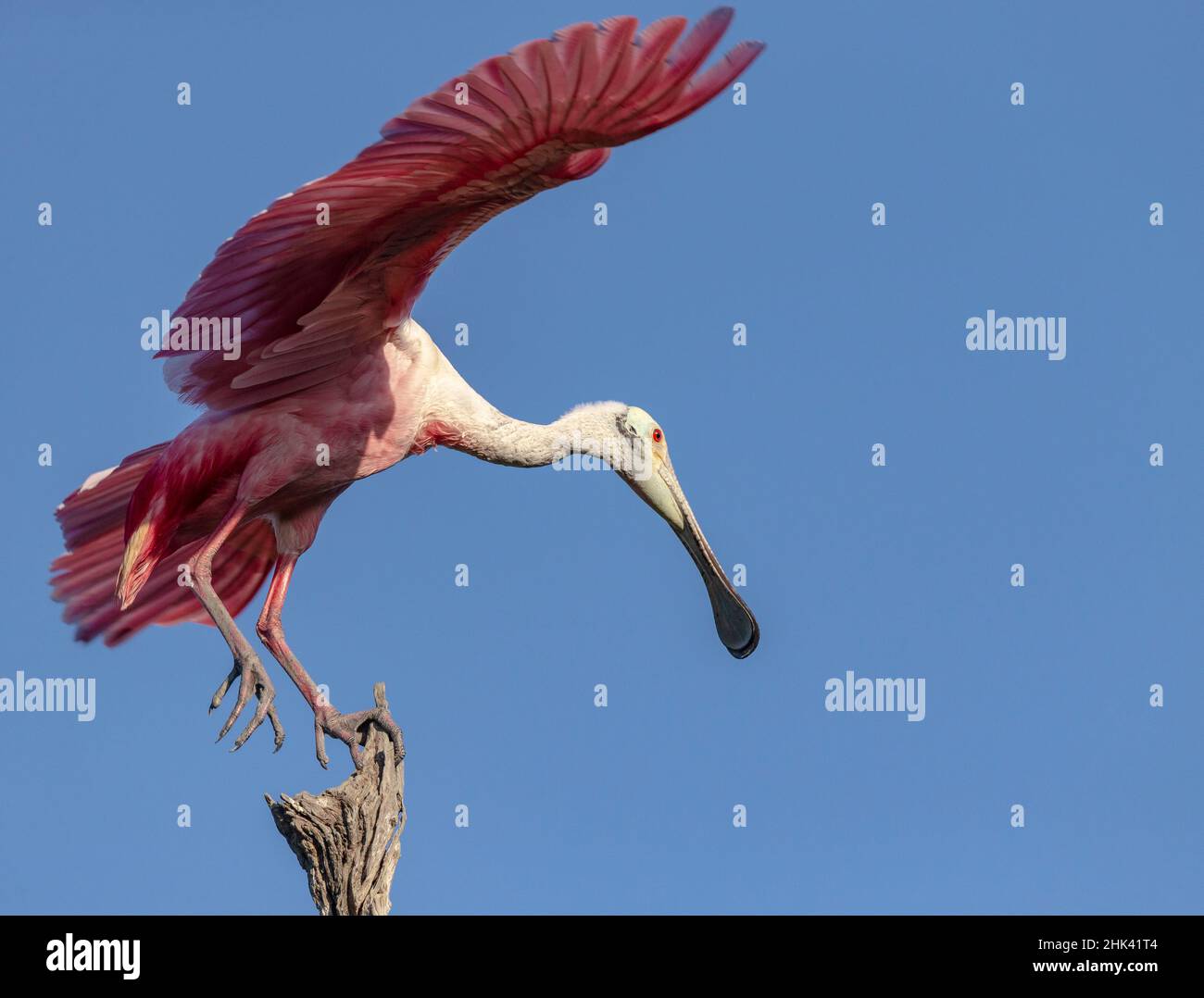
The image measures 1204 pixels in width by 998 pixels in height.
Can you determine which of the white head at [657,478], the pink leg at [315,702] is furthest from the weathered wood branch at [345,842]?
the white head at [657,478]

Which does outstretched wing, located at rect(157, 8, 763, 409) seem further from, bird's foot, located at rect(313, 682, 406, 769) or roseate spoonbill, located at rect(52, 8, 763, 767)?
bird's foot, located at rect(313, 682, 406, 769)

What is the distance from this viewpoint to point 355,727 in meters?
11.2

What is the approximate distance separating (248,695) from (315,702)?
0.57 meters

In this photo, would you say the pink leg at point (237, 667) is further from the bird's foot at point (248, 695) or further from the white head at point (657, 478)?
the white head at point (657, 478)

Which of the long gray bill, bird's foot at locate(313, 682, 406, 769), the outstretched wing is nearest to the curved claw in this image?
bird's foot at locate(313, 682, 406, 769)

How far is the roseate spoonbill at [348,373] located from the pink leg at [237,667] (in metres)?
0.01

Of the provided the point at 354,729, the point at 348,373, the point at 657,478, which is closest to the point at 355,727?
the point at 354,729

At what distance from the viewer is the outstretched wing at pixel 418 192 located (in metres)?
9.57

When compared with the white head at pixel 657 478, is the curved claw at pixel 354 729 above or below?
below

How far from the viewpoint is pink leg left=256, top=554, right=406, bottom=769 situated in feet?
36.1

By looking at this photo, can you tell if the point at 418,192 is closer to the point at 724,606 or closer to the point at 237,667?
the point at 237,667

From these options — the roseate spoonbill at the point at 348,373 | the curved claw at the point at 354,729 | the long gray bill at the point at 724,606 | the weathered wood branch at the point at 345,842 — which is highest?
the roseate spoonbill at the point at 348,373
